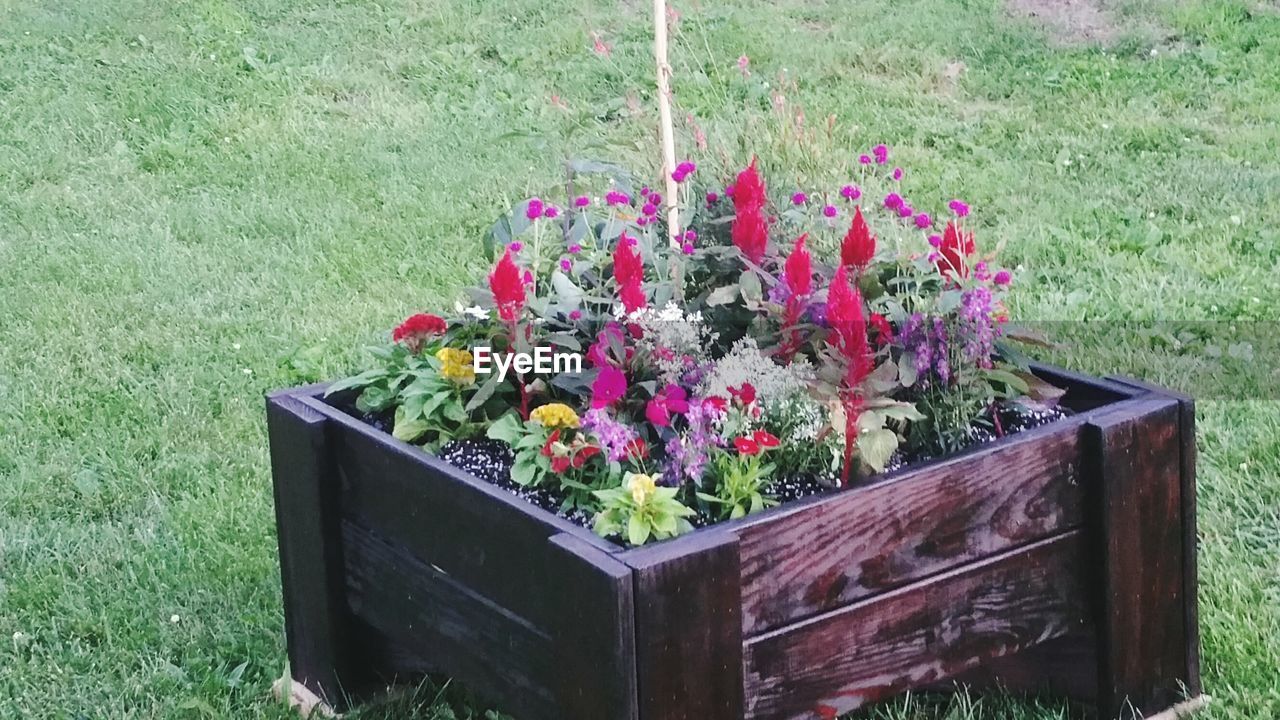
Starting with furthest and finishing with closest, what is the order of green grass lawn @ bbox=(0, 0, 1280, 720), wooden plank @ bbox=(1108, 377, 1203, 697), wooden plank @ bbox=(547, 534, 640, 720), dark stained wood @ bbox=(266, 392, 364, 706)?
green grass lawn @ bbox=(0, 0, 1280, 720)
dark stained wood @ bbox=(266, 392, 364, 706)
wooden plank @ bbox=(1108, 377, 1203, 697)
wooden plank @ bbox=(547, 534, 640, 720)

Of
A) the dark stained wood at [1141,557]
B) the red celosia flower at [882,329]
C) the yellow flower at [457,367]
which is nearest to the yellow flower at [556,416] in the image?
the yellow flower at [457,367]

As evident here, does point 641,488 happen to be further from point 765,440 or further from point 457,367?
point 457,367

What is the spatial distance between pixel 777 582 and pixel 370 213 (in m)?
4.00

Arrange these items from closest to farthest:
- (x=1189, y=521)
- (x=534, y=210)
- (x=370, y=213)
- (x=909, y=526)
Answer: (x=909, y=526) < (x=1189, y=521) < (x=534, y=210) < (x=370, y=213)

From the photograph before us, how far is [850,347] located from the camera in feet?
6.73

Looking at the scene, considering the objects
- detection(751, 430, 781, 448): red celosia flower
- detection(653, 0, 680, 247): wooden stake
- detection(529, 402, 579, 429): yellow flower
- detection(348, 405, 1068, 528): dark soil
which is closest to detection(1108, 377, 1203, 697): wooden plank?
detection(348, 405, 1068, 528): dark soil

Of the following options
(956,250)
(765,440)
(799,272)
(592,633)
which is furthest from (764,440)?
(956,250)

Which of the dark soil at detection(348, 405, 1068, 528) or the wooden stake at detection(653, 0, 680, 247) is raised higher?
the wooden stake at detection(653, 0, 680, 247)

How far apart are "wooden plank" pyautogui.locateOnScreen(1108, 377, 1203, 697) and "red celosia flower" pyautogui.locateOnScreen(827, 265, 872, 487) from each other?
0.53 metres

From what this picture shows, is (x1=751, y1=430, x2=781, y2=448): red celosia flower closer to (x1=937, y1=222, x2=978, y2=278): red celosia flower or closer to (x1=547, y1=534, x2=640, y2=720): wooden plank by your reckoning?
(x1=547, y1=534, x2=640, y2=720): wooden plank

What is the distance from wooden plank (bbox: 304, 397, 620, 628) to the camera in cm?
199

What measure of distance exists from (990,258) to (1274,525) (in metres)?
1.11

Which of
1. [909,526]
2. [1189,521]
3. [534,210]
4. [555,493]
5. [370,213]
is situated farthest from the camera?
[370,213]

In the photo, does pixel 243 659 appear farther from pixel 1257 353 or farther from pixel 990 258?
pixel 1257 353
